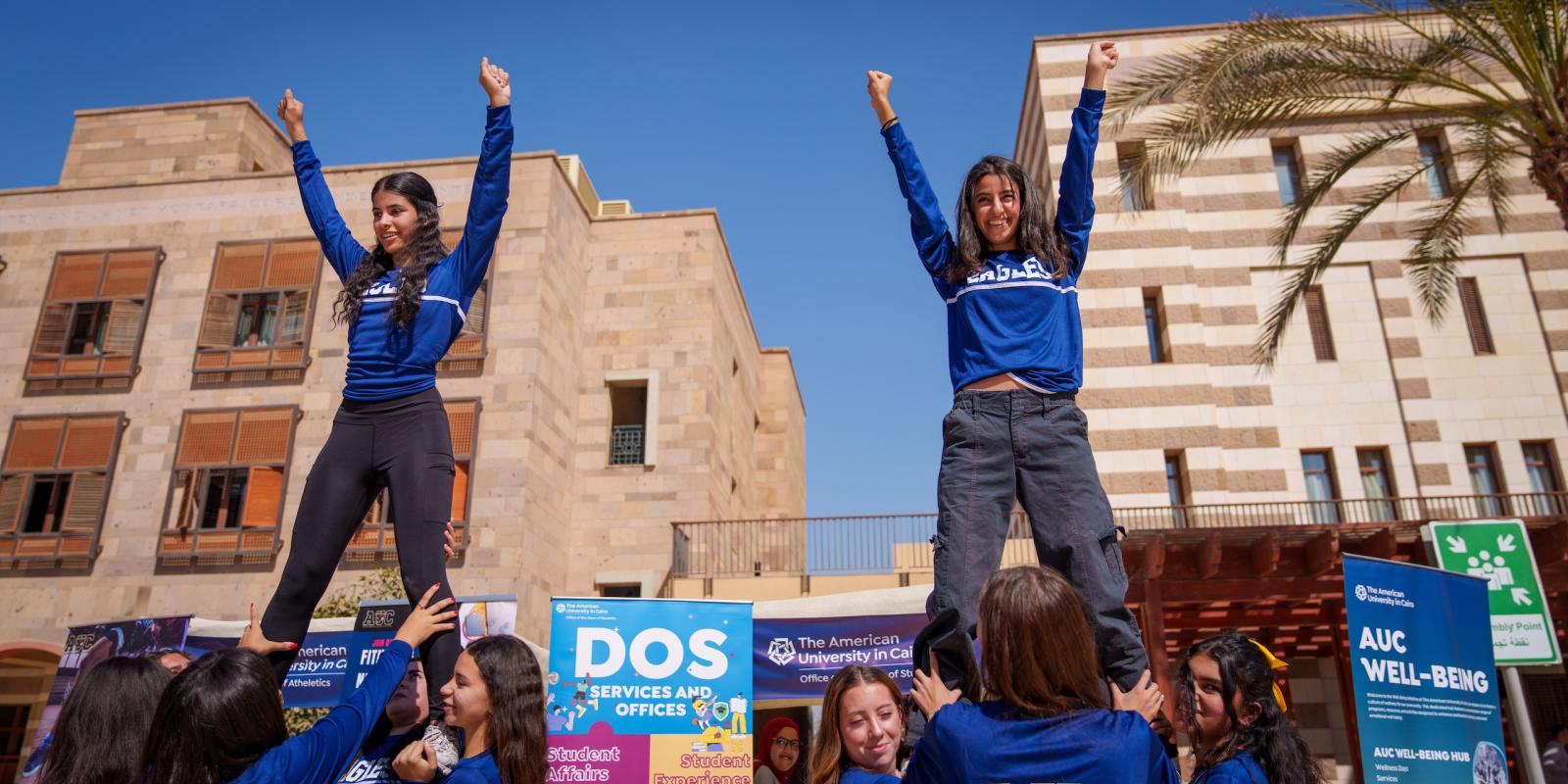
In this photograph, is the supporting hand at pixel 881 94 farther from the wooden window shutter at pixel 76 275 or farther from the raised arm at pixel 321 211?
the wooden window shutter at pixel 76 275

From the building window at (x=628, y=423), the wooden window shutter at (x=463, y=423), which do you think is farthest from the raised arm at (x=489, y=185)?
the building window at (x=628, y=423)

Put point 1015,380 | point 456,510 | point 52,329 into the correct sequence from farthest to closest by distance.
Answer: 1. point 52,329
2. point 456,510
3. point 1015,380

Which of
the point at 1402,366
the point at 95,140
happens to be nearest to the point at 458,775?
the point at 1402,366

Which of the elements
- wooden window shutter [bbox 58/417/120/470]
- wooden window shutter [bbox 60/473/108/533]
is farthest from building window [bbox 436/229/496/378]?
wooden window shutter [bbox 60/473/108/533]

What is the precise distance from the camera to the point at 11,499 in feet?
71.0

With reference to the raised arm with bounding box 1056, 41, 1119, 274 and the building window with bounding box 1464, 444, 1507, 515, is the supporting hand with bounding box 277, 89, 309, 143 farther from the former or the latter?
the building window with bounding box 1464, 444, 1507, 515

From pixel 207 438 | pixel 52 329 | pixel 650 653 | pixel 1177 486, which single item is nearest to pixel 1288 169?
pixel 1177 486

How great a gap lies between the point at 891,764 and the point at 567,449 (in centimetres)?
2075

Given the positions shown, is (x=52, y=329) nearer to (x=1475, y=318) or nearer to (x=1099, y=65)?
(x=1099, y=65)

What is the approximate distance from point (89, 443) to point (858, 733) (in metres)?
24.0

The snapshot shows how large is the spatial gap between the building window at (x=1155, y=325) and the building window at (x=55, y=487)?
2237cm

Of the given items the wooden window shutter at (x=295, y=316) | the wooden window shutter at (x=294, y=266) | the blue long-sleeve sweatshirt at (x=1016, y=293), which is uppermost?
the wooden window shutter at (x=294, y=266)

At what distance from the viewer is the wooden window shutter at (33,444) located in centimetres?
2195

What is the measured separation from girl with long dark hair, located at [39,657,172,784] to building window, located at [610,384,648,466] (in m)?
21.0
